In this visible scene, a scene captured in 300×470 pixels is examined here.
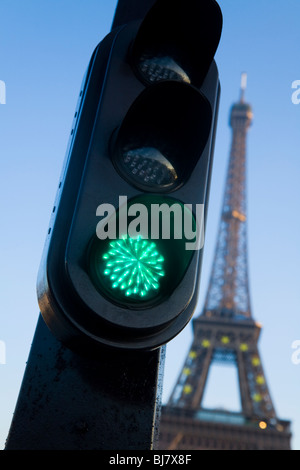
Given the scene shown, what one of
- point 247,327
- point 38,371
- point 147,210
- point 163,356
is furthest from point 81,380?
point 247,327

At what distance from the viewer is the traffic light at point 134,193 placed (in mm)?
1020

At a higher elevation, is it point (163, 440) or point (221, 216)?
point (221, 216)

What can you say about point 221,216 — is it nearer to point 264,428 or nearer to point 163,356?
point 264,428

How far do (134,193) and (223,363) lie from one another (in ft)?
131

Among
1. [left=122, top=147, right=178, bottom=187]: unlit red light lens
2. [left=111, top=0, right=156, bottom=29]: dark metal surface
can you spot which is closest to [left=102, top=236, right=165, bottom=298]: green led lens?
[left=122, top=147, right=178, bottom=187]: unlit red light lens

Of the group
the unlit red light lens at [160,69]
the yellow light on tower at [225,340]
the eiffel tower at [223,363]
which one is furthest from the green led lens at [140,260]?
the yellow light on tower at [225,340]

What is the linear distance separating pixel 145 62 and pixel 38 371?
2.60 feet

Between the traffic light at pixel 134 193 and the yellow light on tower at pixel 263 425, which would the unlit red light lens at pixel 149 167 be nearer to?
the traffic light at pixel 134 193

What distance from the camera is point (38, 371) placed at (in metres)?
1.19

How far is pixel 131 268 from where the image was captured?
104 cm

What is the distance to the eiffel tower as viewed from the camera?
33719 millimetres

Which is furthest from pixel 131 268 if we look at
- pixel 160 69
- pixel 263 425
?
pixel 263 425

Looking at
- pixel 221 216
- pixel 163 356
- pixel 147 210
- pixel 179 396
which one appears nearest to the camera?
pixel 147 210
